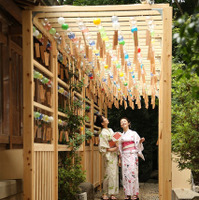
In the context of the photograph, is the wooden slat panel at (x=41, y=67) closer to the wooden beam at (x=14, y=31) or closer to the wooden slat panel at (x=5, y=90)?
the wooden slat panel at (x=5, y=90)

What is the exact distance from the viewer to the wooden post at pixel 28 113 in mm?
4965

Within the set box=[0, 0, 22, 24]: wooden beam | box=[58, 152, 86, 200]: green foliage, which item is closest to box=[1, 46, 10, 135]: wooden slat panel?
box=[0, 0, 22, 24]: wooden beam

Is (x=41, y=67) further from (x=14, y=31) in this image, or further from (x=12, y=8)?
(x=12, y=8)

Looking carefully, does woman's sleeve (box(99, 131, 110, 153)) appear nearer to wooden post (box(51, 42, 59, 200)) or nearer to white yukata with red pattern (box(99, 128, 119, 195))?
white yukata with red pattern (box(99, 128, 119, 195))

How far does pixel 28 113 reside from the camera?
5059 millimetres

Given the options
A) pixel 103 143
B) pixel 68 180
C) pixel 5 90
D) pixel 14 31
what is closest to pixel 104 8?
pixel 14 31

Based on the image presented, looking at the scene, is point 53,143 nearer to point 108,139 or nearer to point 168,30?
point 168,30

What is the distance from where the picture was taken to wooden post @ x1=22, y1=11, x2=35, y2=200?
496cm

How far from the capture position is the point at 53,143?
6.20m

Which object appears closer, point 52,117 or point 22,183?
point 22,183

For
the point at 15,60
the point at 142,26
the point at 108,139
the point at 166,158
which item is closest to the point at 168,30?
the point at 142,26

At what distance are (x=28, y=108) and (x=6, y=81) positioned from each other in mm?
780

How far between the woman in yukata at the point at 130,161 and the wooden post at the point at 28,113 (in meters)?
4.27

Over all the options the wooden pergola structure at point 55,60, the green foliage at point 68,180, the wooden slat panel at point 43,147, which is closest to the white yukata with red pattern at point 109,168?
the green foliage at point 68,180
